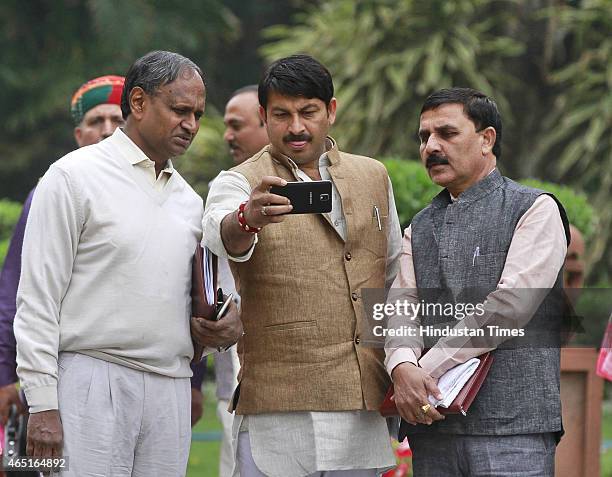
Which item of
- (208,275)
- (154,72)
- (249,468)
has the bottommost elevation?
(249,468)

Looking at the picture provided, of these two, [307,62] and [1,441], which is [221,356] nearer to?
[1,441]

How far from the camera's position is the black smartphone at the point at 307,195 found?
3.31m

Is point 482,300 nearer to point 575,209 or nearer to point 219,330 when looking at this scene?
point 219,330

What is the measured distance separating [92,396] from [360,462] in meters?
0.86

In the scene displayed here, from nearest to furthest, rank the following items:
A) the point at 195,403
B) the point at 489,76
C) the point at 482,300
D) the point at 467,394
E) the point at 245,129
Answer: the point at 467,394 < the point at 482,300 < the point at 195,403 < the point at 245,129 < the point at 489,76

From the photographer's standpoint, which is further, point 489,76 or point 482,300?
point 489,76

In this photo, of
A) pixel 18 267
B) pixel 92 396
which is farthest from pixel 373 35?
pixel 92 396

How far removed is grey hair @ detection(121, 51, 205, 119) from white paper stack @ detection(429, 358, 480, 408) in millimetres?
1251

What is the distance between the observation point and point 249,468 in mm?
3637

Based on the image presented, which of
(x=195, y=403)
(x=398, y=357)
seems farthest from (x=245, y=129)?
(x=398, y=357)

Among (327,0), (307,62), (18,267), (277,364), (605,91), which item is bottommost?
(277,364)

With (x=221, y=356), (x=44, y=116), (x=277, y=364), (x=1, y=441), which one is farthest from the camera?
(x=44, y=116)

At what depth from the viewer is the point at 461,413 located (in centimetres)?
344

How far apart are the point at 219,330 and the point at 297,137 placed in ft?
2.15
